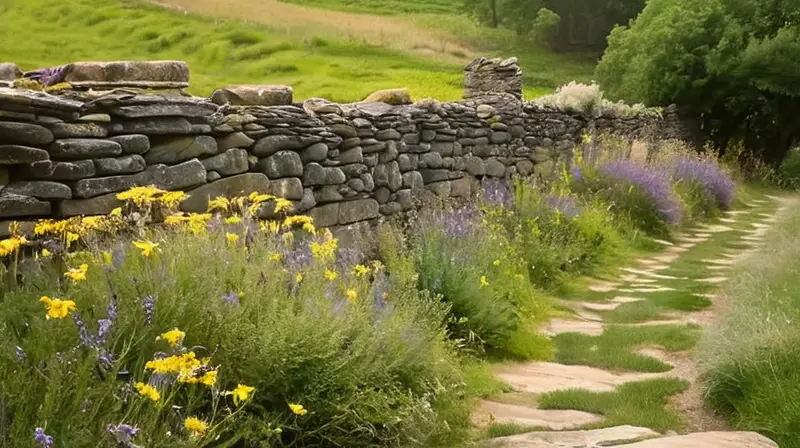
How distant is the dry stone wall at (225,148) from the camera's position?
167 inches

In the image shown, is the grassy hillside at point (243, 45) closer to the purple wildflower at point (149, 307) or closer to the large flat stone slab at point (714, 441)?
the purple wildflower at point (149, 307)

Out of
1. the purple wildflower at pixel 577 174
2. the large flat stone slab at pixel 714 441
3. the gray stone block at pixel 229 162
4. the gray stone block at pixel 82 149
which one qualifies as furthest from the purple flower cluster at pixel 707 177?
the gray stone block at pixel 82 149

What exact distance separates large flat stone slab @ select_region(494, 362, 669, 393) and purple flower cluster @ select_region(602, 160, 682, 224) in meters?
6.38

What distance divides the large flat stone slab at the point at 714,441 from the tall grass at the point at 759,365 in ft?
0.70

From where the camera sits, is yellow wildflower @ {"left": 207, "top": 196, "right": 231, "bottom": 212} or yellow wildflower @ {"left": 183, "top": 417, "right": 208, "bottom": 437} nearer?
yellow wildflower @ {"left": 183, "top": 417, "right": 208, "bottom": 437}

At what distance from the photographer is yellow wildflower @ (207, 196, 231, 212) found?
4.84 m

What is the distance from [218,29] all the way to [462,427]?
66.5 feet

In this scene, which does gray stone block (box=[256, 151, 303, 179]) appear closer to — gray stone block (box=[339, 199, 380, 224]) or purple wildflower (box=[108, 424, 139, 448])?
gray stone block (box=[339, 199, 380, 224])

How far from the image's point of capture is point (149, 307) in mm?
2963

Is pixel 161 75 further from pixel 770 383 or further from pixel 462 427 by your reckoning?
pixel 770 383

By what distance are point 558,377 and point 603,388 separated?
0.38 metres

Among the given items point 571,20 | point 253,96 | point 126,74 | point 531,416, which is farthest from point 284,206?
point 571,20

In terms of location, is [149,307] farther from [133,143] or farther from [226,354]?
[133,143]

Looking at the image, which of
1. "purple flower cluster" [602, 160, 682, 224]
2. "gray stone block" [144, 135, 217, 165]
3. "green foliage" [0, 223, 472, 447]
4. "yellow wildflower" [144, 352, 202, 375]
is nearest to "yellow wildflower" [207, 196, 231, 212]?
"gray stone block" [144, 135, 217, 165]
